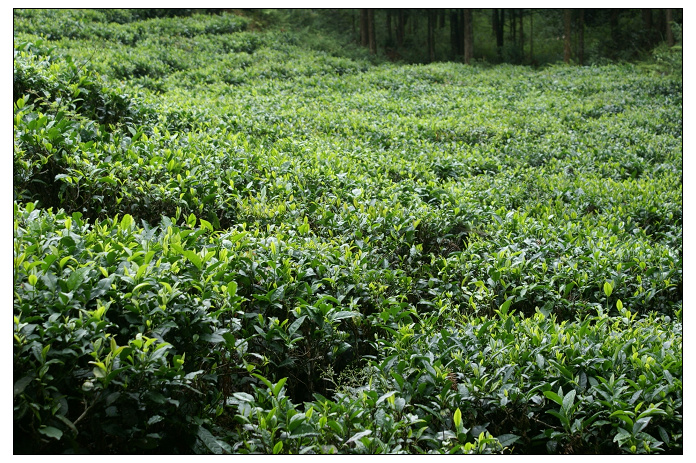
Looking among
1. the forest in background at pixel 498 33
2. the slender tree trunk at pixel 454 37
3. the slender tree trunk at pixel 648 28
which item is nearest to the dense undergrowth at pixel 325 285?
the forest in background at pixel 498 33

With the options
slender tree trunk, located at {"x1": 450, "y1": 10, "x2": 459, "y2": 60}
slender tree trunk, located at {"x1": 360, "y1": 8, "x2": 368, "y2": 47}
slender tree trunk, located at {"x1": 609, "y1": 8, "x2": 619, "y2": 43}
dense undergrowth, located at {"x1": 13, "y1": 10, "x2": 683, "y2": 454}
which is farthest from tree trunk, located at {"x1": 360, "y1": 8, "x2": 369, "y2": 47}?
dense undergrowth, located at {"x1": 13, "y1": 10, "x2": 683, "y2": 454}

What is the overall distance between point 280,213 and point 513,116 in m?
8.04

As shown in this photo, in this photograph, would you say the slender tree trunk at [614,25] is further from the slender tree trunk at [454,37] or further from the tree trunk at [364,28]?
the tree trunk at [364,28]

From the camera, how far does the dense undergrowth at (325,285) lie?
2.16 m

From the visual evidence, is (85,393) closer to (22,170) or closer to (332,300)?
(332,300)

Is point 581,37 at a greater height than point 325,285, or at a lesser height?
greater

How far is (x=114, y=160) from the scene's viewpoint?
4586 millimetres

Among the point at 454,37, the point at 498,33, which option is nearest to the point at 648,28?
the point at 498,33

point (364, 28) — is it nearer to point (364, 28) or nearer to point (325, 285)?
point (364, 28)

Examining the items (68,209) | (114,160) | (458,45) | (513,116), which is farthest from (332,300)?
(458,45)

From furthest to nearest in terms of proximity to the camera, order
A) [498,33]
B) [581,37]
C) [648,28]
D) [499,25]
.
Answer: [499,25] → [498,33] → [581,37] → [648,28]

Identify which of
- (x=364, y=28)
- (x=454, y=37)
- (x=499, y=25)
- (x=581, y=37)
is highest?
(x=499, y=25)

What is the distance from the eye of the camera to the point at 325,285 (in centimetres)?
346

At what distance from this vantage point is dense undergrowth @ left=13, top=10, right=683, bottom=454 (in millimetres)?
2156
